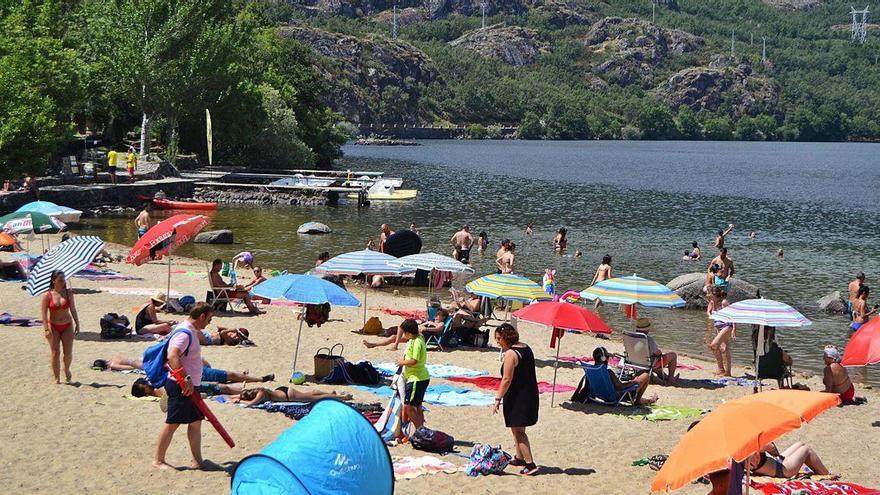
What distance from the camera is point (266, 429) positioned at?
491 inches

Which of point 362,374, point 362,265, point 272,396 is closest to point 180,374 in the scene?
point 272,396

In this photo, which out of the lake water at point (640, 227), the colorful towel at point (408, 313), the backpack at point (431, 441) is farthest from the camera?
the lake water at point (640, 227)

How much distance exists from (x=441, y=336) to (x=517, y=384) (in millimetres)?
7815

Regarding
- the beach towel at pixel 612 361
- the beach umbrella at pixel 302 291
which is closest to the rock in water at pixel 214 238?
the beach towel at pixel 612 361

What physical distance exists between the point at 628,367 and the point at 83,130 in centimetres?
6295

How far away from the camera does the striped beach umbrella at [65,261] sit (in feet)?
52.8

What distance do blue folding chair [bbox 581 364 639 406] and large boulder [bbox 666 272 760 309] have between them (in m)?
12.0

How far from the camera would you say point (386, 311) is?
74.9 ft

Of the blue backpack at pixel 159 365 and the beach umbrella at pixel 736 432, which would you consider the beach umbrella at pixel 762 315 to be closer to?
the beach umbrella at pixel 736 432

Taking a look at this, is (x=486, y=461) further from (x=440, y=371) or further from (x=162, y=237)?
(x=162, y=237)

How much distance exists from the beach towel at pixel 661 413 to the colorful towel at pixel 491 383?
4.41ft

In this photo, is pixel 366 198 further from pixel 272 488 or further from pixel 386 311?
pixel 272 488

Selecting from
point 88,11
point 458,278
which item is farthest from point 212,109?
point 458,278

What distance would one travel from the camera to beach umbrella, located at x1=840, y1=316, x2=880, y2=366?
14.2m
